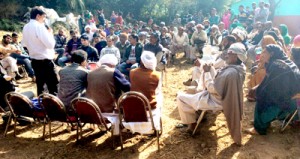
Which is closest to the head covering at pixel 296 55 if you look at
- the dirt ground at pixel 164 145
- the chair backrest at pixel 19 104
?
the dirt ground at pixel 164 145

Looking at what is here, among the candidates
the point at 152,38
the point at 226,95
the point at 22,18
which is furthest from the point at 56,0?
the point at 226,95

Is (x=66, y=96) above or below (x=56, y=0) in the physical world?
below

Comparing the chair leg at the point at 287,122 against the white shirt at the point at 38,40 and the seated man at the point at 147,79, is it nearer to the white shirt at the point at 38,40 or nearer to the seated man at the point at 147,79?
the seated man at the point at 147,79

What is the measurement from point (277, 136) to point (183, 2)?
20841 millimetres

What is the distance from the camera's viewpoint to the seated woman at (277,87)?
14.3 ft

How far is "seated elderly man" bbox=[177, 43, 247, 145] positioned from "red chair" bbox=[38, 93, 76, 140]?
1.91 meters

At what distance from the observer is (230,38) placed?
5652 mm

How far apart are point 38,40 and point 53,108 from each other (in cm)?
171

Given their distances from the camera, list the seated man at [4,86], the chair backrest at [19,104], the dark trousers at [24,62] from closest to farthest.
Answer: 1. the chair backrest at [19,104]
2. the seated man at [4,86]
3. the dark trousers at [24,62]

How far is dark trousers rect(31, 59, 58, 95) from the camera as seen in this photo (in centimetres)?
539

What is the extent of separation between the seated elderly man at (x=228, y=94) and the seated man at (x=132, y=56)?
2962 mm

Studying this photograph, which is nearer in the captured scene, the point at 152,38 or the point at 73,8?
the point at 152,38

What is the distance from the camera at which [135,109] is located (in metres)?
3.92

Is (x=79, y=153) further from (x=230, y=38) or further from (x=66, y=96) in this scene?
(x=230, y=38)
